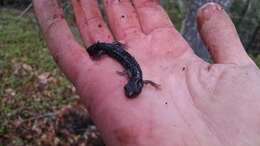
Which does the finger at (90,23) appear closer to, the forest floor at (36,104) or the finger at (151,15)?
the finger at (151,15)

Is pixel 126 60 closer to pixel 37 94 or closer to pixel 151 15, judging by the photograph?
pixel 151 15

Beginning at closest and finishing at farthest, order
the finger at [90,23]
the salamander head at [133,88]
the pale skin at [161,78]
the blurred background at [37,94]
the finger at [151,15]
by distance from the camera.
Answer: the pale skin at [161,78], the salamander head at [133,88], the finger at [151,15], the finger at [90,23], the blurred background at [37,94]

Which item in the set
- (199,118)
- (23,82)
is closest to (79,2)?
(199,118)

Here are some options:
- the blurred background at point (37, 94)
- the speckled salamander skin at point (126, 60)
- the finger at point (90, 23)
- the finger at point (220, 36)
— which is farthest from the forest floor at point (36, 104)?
the finger at point (220, 36)

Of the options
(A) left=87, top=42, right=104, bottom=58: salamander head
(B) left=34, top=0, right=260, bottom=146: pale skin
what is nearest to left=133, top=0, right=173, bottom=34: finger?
(B) left=34, top=0, right=260, bottom=146: pale skin

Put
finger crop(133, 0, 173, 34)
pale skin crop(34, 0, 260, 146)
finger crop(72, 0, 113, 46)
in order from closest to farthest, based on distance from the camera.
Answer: pale skin crop(34, 0, 260, 146) → finger crop(133, 0, 173, 34) → finger crop(72, 0, 113, 46)

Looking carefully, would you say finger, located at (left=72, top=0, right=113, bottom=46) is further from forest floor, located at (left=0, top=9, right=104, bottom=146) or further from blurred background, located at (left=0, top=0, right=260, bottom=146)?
forest floor, located at (left=0, top=9, right=104, bottom=146)

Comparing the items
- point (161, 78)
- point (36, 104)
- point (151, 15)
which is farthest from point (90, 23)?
point (36, 104)
